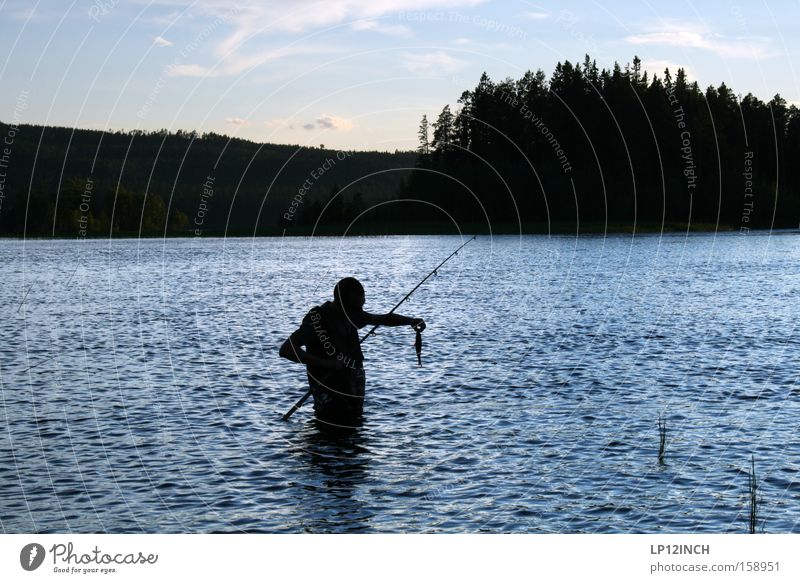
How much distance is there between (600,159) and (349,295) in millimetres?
121780

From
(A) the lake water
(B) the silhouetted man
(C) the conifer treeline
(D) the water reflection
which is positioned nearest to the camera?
(D) the water reflection

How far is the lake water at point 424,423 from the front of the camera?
1420 centimetres

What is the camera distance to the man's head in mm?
17781

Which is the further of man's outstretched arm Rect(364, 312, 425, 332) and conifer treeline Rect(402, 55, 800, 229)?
conifer treeline Rect(402, 55, 800, 229)

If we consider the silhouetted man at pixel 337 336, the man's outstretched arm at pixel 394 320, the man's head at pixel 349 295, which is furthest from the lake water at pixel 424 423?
the man's head at pixel 349 295

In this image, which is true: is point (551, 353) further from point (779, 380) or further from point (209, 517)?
point (209, 517)

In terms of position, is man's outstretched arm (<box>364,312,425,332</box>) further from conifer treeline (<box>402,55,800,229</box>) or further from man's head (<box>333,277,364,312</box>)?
conifer treeline (<box>402,55,800,229</box>)

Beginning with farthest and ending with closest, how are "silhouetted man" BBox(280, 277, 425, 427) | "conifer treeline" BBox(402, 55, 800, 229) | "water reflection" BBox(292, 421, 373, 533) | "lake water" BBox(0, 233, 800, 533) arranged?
"conifer treeline" BBox(402, 55, 800, 229) → "silhouetted man" BBox(280, 277, 425, 427) → "lake water" BBox(0, 233, 800, 533) → "water reflection" BBox(292, 421, 373, 533)

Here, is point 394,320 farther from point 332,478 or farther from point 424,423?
point 332,478

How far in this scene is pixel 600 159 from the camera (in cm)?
13525

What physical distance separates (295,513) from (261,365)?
14.9 metres

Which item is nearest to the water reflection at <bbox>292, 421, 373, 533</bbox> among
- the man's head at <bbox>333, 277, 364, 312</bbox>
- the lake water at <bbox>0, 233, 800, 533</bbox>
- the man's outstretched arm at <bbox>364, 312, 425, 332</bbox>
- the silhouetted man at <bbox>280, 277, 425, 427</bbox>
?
the lake water at <bbox>0, 233, 800, 533</bbox>

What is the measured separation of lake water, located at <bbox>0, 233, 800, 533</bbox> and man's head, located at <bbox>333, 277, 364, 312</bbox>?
8.01ft

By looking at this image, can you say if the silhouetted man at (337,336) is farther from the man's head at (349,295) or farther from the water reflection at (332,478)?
the water reflection at (332,478)
